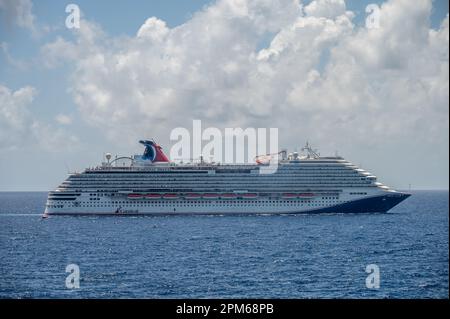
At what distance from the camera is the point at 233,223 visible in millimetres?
71875

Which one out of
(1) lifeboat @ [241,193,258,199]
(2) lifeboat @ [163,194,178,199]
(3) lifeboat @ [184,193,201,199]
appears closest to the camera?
(1) lifeboat @ [241,193,258,199]

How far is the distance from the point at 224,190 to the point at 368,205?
68.3 ft

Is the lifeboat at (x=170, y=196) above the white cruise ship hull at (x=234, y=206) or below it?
above

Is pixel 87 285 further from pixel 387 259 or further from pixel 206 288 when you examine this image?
pixel 387 259

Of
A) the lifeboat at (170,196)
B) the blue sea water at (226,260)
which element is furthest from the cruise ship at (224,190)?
the blue sea water at (226,260)

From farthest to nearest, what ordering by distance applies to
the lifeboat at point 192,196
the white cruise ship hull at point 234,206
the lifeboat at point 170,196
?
the lifeboat at point 170,196 < the lifeboat at point 192,196 < the white cruise ship hull at point 234,206

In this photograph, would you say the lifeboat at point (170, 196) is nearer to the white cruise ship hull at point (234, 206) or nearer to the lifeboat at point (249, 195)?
the white cruise ship hull at point (234, 206)

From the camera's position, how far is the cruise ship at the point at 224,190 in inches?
3445

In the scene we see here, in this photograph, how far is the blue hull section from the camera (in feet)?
287

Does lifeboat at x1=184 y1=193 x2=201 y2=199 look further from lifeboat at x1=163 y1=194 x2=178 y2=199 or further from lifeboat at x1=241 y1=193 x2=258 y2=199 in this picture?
lifeboat at x1=241 y1=193 x2=258 y2=199

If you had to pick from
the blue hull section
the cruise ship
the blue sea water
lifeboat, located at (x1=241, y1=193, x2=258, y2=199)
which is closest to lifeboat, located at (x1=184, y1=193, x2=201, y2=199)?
the cruise ship

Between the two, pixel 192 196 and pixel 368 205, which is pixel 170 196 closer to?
pixel 192 196

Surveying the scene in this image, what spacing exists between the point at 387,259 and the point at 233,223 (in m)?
30.7

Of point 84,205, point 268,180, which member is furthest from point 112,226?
point 268,180
